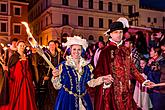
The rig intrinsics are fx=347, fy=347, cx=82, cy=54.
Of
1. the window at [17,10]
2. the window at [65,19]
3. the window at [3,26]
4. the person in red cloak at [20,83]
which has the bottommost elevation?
the person in red cloak at [20,83]

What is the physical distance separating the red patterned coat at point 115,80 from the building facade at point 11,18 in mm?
42937

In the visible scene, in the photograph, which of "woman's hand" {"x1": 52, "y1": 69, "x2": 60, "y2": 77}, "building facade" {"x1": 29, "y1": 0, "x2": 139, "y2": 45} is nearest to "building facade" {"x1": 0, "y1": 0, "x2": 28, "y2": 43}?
"building facade" {"x1": 29, "y1": 0, "x2": 139, "y2": 45}

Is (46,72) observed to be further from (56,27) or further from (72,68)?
(56,27)

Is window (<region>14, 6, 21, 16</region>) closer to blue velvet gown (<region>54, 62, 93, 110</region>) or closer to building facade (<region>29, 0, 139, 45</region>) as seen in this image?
building facade (<region>29, 0, 139, 45</region>)

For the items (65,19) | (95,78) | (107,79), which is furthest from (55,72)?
(65,19)

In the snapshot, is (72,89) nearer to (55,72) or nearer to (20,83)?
(55,72)

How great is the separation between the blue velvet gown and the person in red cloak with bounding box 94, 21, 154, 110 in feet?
1.60

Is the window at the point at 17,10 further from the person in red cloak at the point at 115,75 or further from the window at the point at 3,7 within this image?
the person in red cloak at the point at 115,75

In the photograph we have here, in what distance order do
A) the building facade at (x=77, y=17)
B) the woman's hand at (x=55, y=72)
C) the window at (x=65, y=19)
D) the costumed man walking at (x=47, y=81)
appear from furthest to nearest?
1. the window at (x=65, y=19)
2. the building facade at (x=77, y=17)
3. the costumed man walking at (x=47, y=81)
4. the woman's hand at (x=55, y=72)

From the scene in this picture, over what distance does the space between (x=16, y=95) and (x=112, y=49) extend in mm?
3468

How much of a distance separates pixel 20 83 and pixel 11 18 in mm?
41737

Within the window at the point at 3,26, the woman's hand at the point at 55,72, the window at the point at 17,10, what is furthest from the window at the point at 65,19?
the woman's hand at the point at 55,72

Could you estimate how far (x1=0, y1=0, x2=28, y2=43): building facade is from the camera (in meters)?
47.2

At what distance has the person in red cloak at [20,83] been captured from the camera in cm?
765
